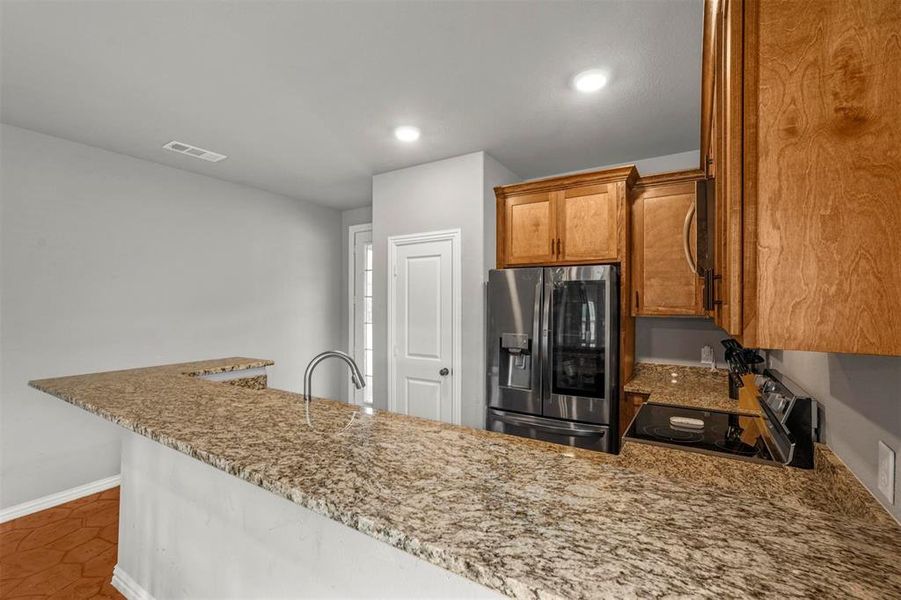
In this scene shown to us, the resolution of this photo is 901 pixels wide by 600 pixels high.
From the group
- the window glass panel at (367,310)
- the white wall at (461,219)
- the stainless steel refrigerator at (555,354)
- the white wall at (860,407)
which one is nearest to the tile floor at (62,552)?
the white wall at (461,219)

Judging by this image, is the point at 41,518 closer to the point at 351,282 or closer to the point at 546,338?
the point at 351,282

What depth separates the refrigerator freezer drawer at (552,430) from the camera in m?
2.67

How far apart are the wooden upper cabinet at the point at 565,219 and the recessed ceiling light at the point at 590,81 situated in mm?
712

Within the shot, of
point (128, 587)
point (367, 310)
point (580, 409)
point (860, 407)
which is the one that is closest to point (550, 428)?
point (580, 409)

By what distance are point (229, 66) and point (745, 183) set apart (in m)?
2.35

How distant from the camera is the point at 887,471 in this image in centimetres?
93

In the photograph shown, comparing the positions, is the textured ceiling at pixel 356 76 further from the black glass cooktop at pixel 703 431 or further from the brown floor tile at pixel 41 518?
the brown floor tile at pixel 41 518

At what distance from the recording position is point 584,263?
2982 mm

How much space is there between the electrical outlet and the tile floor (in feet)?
9.56

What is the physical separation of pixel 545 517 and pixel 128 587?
2.09 meters

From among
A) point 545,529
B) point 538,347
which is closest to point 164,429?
point 545,529

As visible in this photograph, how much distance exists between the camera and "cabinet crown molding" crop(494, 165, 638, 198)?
2834 millimetres

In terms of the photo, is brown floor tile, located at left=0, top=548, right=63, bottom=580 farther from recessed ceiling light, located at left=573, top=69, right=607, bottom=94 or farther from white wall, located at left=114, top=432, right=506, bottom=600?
recessed ceiling light, located at left=573, top=69, right=607, bottom=94

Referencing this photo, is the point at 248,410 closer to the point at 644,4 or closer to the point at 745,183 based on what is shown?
the point at 745,183
